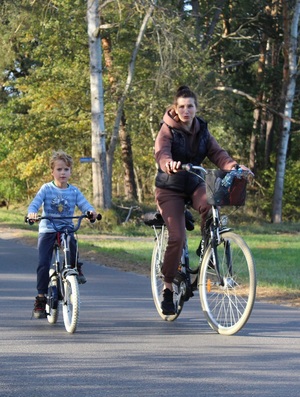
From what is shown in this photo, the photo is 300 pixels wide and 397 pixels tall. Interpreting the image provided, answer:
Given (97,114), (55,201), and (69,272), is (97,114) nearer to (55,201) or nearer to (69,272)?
(55,201)

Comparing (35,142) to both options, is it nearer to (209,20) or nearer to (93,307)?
(209,20)

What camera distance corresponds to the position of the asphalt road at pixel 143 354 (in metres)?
6.78

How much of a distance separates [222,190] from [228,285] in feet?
2.63

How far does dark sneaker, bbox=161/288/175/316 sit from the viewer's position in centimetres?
985

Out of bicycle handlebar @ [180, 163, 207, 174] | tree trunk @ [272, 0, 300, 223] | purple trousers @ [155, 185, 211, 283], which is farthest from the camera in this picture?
tree trunk @ [272, 0, 300, 223]

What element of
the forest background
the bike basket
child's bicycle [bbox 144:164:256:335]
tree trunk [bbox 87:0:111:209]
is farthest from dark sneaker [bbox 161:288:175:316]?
tree trunk [bbox 87:0:111:209]

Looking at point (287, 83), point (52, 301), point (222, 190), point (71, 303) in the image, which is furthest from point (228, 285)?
point (287, 83)

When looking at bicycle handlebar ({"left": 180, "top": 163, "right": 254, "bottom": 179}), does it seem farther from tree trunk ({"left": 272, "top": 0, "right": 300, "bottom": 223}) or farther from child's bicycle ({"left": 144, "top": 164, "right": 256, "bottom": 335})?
tree trunk ({"left": 272, "top": 0, "right": 300, "bottom": 223})

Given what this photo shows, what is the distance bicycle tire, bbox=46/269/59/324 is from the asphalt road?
0.11m

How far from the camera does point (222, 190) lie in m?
8.98

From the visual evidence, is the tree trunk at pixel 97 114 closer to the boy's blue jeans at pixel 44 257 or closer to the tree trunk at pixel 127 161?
the tree trunk at pixel 127 161

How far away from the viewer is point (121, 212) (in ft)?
119

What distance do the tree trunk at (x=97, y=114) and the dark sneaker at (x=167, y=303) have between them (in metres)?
23.0

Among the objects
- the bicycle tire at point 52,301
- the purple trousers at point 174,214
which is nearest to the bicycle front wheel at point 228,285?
the purple trousers at point 174,214
